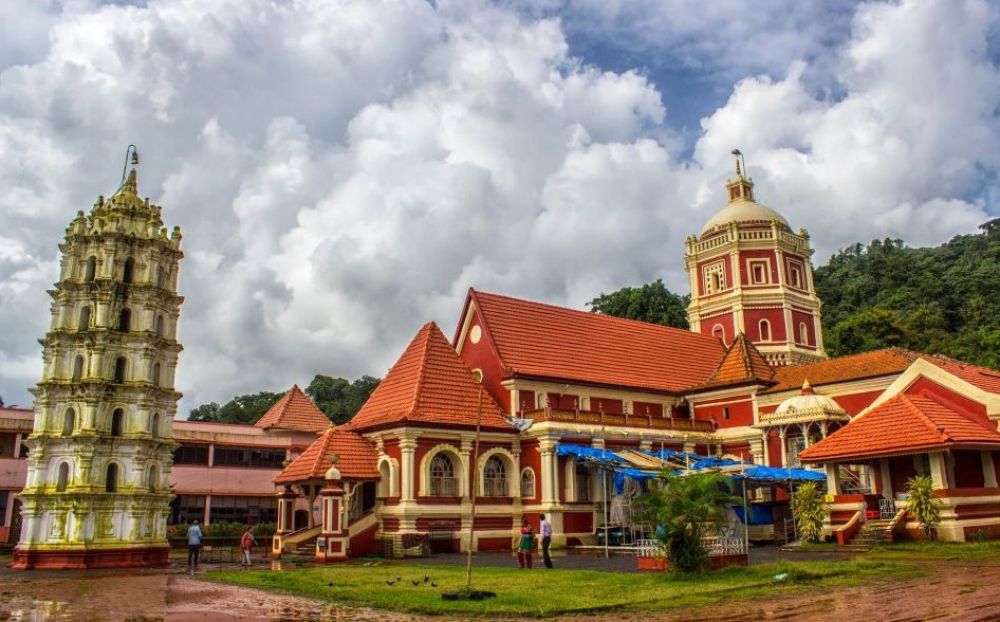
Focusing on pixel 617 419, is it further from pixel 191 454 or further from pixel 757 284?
pixel 191 454

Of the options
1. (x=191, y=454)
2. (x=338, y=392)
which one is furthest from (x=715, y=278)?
(x=338, y=392)

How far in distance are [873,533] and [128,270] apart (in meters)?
24.7

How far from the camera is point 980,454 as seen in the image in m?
24.7

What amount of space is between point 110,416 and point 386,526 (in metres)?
9.64

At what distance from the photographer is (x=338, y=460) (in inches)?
1129

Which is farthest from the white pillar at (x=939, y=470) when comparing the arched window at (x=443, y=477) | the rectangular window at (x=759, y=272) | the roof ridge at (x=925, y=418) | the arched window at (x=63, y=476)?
the arched window at (x=63, y=476)

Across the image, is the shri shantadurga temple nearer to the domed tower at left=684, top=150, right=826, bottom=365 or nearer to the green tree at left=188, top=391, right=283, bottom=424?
the domed tower at left=684, top=150, right=826, bottom=365

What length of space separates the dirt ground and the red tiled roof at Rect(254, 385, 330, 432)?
2838 centimetres

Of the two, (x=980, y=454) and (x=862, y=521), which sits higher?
(x=980, y=454)

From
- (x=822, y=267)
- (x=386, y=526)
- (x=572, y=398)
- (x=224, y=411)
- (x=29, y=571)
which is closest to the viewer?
(x=29, y=571)

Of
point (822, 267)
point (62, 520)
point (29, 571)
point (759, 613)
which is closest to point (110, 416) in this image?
point (62, 520)

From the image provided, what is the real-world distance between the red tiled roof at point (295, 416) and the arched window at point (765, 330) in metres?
23.5

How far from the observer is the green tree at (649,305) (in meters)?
61.8

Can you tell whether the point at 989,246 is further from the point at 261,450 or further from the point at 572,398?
the point at 261,450
